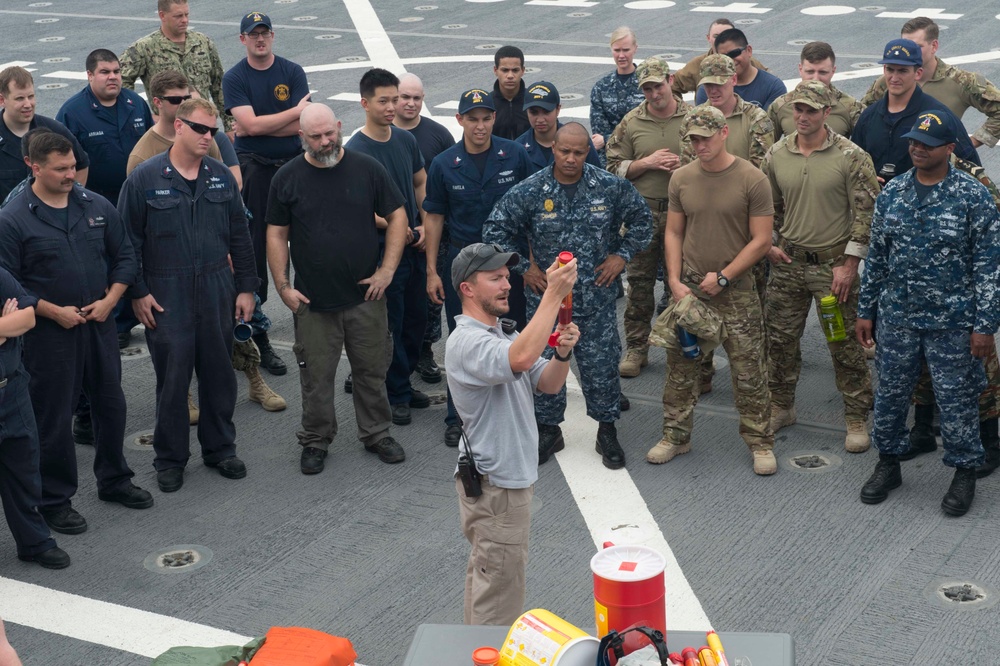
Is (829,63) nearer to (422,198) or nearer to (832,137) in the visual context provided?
(832,137)

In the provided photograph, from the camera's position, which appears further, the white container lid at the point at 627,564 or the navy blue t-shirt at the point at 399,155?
the navy blue t-shirt at the point at 399,155

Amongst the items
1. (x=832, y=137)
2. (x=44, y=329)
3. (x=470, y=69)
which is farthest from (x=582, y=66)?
(x=44, y=329)

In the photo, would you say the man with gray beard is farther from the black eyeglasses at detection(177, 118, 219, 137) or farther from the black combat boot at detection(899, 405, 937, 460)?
the black combat boot at detection(899, 405, 937, 460)

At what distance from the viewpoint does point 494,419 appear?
5.20 m

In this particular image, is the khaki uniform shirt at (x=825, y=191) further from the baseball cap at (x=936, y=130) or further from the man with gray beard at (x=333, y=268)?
the man with gray beard at (x=333, y=268)

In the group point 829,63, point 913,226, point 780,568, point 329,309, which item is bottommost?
point 780,568

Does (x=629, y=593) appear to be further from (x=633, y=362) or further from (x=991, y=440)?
(x=633, y=362)

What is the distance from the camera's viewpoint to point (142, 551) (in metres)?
6.90

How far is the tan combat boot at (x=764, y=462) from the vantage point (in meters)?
7.45

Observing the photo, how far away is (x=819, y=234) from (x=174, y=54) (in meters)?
5.63

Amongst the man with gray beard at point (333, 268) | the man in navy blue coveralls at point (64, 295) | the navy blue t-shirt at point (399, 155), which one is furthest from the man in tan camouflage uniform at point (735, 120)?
the man in navy blue coveralls at point (64, 295)

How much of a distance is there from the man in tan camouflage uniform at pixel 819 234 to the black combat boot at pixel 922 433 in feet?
0.92

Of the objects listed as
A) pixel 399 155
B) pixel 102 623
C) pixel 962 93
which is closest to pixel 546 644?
Result: pixel 102 623

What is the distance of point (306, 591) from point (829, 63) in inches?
200
